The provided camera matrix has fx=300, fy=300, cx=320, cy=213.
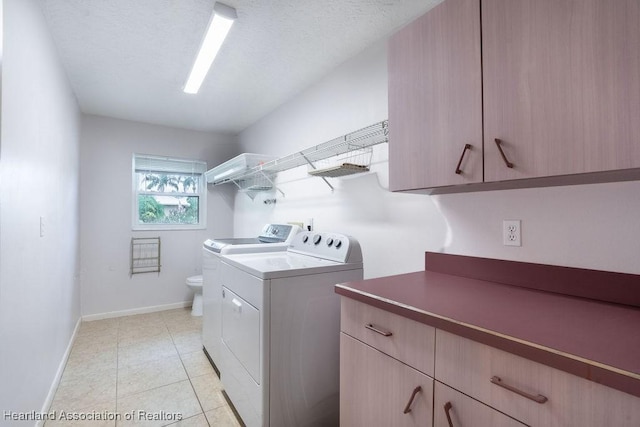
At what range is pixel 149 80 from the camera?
266 cm

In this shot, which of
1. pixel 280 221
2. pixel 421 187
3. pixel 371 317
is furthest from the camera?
pixel 280 221

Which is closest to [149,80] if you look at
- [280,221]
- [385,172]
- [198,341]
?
[280,221]

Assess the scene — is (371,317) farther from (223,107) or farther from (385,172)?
(223,107)

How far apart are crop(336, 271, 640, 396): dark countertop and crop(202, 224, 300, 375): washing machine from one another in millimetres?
1186

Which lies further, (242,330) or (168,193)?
(168,193)

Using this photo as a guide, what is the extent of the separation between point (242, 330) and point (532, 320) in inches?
56.7

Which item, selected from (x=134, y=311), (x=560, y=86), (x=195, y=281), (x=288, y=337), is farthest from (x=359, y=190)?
(x=134, y=311)

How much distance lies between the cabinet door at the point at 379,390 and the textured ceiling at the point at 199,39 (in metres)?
1.82

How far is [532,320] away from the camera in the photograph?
86 cm

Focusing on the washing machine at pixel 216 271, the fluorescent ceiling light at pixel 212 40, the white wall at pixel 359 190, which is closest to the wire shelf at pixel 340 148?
the white wall at pixel 359 190

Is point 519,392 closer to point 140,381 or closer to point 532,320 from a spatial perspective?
point 532,320

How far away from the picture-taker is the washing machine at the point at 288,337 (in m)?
1.54

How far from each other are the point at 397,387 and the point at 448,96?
112cm

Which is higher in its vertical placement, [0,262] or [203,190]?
[203,190]
